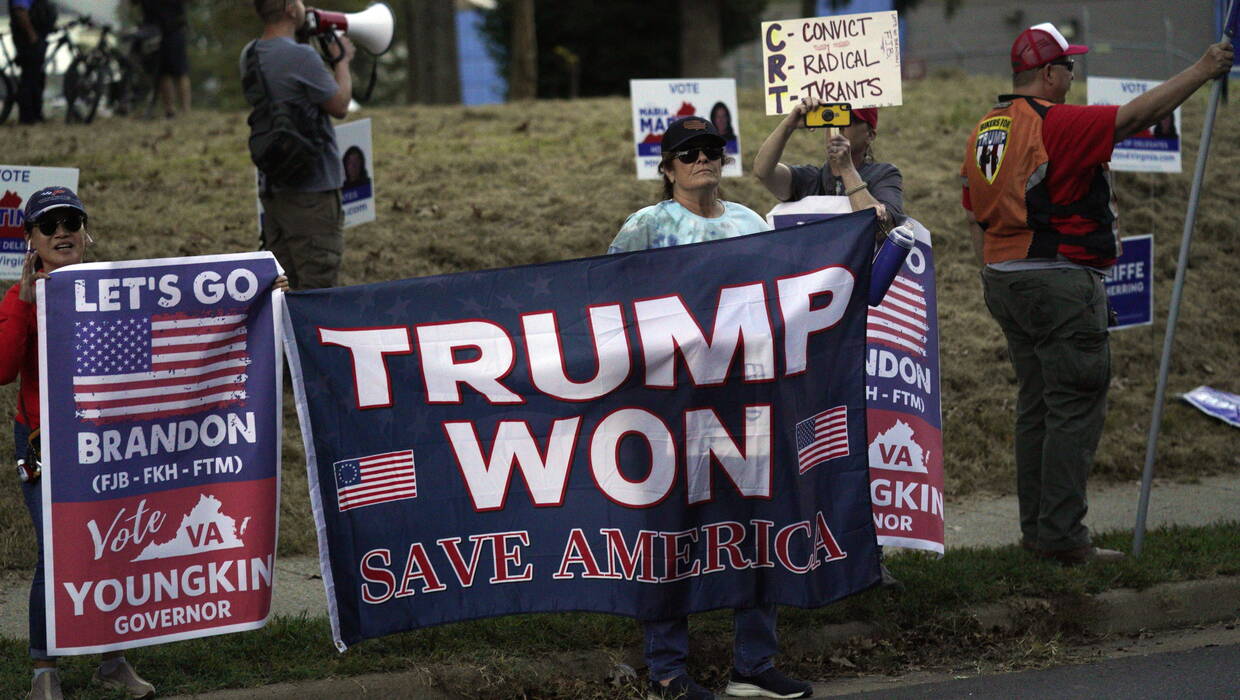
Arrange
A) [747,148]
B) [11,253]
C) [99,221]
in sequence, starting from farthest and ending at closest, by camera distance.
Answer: [747,148] → [99,221] → [11,253]

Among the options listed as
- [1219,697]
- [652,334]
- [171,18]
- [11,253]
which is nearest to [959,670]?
[1219,697]

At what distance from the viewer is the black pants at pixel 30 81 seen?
14.7 metres

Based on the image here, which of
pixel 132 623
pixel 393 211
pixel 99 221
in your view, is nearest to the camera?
pixel 132 623

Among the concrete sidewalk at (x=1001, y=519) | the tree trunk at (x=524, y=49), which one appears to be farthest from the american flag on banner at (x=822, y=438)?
the tree trunk at (x=524, y=49)

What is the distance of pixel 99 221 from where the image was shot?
10797mm

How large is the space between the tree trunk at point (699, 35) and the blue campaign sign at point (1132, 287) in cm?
1497

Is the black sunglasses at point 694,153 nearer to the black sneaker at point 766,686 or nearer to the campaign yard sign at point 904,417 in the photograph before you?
the campaign yard sign at point 904,417

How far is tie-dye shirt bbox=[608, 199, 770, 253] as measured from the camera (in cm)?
545

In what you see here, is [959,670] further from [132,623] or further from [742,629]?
[132,623]

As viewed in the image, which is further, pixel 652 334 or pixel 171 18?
pixel 171 18

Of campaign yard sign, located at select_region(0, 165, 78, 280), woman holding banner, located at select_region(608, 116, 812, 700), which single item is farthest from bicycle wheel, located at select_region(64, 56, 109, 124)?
woman holding banner, located at select_region(608, 116, 812, 700)

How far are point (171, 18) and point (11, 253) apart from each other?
29.6 feet

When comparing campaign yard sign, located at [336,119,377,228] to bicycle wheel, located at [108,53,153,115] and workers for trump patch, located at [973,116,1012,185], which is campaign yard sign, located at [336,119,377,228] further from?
bicycle wheel, located at [108,53,153,115]

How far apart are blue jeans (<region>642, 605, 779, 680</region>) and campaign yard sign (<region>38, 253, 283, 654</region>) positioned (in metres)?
1.35
